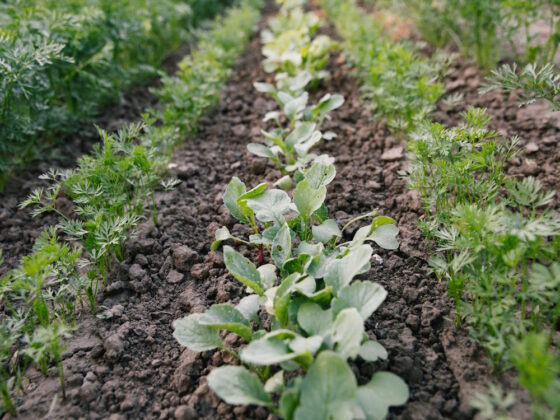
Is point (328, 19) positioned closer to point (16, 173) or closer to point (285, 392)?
point (16, 173)

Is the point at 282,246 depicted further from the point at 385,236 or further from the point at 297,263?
the point at 385,236

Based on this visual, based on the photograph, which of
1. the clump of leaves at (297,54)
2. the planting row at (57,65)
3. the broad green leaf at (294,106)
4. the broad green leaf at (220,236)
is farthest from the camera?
the clump of leaves at (297,54)

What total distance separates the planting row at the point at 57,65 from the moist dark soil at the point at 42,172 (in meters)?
0.08

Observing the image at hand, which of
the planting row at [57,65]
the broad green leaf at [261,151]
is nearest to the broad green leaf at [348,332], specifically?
the broad green leaf at [261,151]

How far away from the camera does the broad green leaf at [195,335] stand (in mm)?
1861

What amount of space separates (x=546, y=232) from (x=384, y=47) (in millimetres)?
2369

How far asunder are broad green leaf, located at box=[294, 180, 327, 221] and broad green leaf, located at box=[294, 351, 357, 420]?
0.82m

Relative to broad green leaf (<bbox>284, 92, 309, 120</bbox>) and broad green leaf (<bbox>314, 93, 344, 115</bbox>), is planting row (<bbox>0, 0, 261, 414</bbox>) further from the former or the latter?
broad green leaf (<bbox>314, 93, 344, 115</bbox>)

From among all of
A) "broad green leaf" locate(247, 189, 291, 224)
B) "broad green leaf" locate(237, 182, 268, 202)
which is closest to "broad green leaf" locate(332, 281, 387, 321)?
"broad green leaf" locate(247, 189, 291, 224)

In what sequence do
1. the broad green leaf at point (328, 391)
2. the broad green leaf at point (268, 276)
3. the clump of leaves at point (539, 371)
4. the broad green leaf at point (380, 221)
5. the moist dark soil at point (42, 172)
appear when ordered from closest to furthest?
the clump of leaves at point (539, 371) → the broad green leaf at point (328, 391) → the broad green leaf at point (268, 276) → the broad green leaf at point (380, 221) → the moist dark soil at point (42, 172)

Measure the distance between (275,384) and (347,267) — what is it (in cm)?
49

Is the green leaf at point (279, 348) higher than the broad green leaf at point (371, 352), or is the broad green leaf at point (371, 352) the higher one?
the green leaf at point (279, 348)

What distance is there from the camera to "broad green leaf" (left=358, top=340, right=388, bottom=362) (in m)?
1.72

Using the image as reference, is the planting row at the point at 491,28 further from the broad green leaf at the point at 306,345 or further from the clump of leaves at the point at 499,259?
the broad green leaf at the point at 306,345
